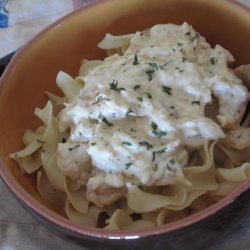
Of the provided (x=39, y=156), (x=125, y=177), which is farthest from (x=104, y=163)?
(x=39, y=156)

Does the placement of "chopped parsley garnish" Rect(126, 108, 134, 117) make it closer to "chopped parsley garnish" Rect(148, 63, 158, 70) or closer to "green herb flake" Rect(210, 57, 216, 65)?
"chopped parsley garnish" Rect(148, 63, 158, 70)

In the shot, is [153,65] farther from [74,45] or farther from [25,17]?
[25,17]

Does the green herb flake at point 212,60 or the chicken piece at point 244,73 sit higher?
the green herb flake at point 212,60

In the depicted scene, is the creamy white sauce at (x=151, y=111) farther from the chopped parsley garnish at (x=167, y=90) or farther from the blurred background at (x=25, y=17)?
the blurred background at (x=25, y=17)

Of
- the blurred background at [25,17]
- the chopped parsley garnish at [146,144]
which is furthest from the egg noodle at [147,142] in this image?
the blurred background at [25,17]

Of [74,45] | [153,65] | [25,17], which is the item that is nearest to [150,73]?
[153,65]
